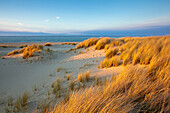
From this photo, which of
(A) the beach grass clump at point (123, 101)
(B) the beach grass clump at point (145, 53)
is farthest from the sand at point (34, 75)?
(A) the beach grass clump at point (123, 101)

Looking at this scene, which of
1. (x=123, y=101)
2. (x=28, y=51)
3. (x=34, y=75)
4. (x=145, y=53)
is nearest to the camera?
(x=123, y=101)

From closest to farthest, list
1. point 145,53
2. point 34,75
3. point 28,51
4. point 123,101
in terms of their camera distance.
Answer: point 123,101 → point 145,53 → point 34,75 → point 28,51

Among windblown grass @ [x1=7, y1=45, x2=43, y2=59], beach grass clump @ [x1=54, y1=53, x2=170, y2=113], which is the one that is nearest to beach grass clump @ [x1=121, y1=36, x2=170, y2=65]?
beach grass clump @ [x1=54, y1=53, x2=170, y2=113]

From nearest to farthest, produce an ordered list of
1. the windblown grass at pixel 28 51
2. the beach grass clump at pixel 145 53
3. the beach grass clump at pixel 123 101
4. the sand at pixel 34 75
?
the beach grass clump at pixel 123 101 < the sand at pixel 34 75 < the beach grass clump at pixel 145 53 < the windblown grass at pixel 28 51

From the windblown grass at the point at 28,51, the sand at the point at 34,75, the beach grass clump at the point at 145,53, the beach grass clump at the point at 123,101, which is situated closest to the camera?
the beach grass clump at the point at 123,101

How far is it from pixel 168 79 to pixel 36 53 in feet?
29.4

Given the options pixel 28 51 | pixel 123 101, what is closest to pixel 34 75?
pixel 123 101

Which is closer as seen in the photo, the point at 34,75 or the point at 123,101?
the point at 123,101

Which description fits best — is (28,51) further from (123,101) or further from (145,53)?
(123,101)

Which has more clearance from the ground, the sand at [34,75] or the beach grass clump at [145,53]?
the beach grass clump at [145,53]

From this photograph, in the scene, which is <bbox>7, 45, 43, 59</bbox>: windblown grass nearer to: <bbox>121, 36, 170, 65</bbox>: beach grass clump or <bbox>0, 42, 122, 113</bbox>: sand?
<bbox>0, 42, 122, 113</bbox>: sand

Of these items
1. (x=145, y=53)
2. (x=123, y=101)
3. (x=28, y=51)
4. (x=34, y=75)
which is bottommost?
(x=34, y=75)

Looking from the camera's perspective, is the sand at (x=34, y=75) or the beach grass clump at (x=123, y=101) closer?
the beach grass clump at (x=123, y=101)

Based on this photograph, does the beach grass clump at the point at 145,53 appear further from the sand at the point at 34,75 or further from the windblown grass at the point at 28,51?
the windblown grass at the point at 28,51
